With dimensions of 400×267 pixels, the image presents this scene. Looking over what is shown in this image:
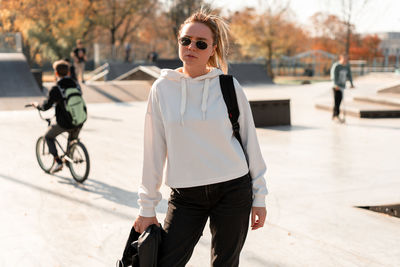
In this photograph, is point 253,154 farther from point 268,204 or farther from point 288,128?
point 288,128

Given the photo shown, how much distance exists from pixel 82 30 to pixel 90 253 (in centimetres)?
4414

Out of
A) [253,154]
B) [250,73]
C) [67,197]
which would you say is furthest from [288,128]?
[250,73]

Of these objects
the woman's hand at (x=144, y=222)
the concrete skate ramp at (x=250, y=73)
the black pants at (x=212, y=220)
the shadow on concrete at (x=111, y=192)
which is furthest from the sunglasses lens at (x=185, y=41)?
the concrete skate ramp at (x=250, y=73)

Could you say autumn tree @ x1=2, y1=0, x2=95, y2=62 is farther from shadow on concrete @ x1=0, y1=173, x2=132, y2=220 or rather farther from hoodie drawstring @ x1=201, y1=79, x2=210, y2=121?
hoodie drawstring @ x1=201, y1=79, x2=210, y2=121

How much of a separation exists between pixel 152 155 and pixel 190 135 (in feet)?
0.78

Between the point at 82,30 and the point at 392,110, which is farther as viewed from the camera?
the point at 82,30

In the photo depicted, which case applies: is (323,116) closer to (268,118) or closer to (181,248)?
(268,118)

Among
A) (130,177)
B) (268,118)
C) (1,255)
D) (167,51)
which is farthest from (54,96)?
(167,51)

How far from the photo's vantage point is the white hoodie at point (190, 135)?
2404 millimetres

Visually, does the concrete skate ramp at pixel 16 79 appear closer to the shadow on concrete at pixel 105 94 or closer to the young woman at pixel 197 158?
the shadow on concrete at pixel 105 94

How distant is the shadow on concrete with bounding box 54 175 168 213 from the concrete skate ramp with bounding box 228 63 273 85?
2588 cm

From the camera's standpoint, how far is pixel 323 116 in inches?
600

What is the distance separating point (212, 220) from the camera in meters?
2.50

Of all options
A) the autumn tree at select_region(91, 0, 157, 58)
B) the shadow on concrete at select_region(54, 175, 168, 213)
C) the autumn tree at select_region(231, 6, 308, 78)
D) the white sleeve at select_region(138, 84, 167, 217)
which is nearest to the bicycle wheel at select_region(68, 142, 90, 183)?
the shadow on concrete at select_region(54, 175, 168, 213)
